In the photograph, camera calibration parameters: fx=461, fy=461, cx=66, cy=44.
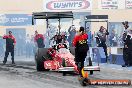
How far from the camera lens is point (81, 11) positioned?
38562 millimetres

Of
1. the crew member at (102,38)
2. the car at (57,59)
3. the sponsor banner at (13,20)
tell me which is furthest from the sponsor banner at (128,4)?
the car at (57,59)

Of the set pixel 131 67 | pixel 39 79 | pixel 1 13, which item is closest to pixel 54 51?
pixel 39 79

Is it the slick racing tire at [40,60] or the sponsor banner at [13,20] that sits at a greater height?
the sponsor banner at [13,20]

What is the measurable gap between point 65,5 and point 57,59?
2209 centimetres

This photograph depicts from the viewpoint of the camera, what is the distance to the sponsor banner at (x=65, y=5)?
38.7 m

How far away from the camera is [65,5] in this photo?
38.6 m

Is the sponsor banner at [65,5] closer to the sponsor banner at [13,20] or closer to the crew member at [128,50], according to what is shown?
the sponsor banner at [13,20]

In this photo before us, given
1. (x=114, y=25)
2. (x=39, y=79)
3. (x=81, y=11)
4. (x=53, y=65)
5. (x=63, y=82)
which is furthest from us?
(x=81, y=11)

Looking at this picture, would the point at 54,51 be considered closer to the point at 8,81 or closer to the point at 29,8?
the point at 8,81

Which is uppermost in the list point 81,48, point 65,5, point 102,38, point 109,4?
point 109,4

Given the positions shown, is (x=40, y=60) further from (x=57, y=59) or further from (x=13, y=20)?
(x=13, y=20)

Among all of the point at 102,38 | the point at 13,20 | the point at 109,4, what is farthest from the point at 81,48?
the point at 109,4

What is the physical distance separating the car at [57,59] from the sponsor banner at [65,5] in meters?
20.4

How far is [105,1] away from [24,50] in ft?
31.7
